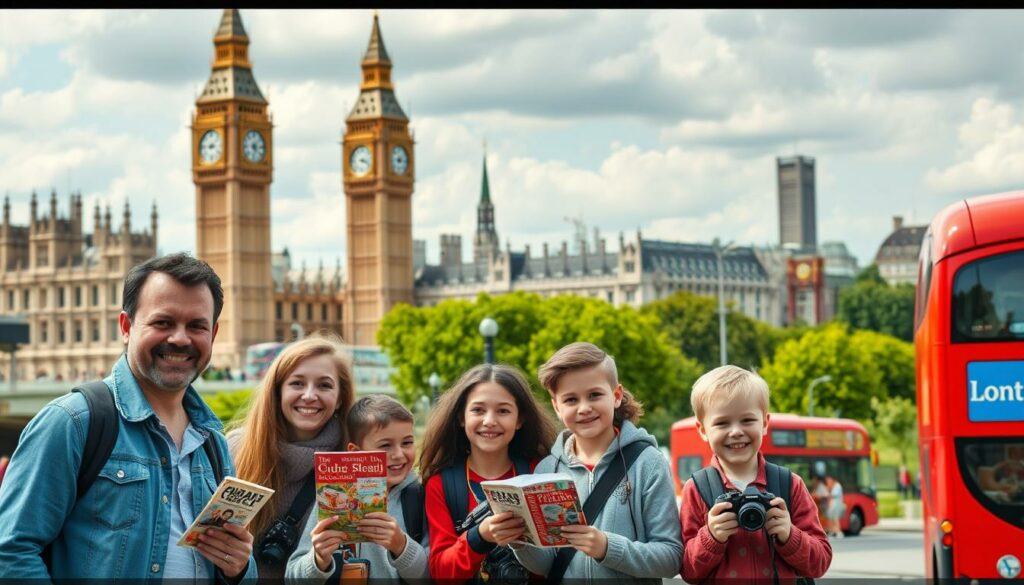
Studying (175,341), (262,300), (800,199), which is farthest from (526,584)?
(800,199)

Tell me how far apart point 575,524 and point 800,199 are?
170 metres

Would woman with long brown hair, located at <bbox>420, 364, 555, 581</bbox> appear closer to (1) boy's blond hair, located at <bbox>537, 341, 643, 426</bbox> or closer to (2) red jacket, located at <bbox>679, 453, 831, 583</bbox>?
(1) boy's blond hair, located at <bbox>537, 341, 643, 426</bbox>

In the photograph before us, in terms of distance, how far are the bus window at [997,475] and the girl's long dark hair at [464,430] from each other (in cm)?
492

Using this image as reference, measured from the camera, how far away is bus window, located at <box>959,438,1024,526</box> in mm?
10055

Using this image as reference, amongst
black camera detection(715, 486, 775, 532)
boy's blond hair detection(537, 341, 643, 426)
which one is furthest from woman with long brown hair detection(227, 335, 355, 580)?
black camera detection(715, 486, 775, 532)

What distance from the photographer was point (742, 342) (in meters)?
82.4

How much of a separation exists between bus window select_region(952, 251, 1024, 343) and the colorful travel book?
5.92 m

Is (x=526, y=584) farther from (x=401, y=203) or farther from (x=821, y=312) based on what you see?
(x=821, y=312)

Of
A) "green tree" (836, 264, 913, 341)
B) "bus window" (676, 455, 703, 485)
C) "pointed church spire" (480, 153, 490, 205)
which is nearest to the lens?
"bus window" (676, 455, 703, 485)

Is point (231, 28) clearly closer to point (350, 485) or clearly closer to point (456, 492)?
point (456, 492)

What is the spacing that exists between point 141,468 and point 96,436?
16 centimetres
